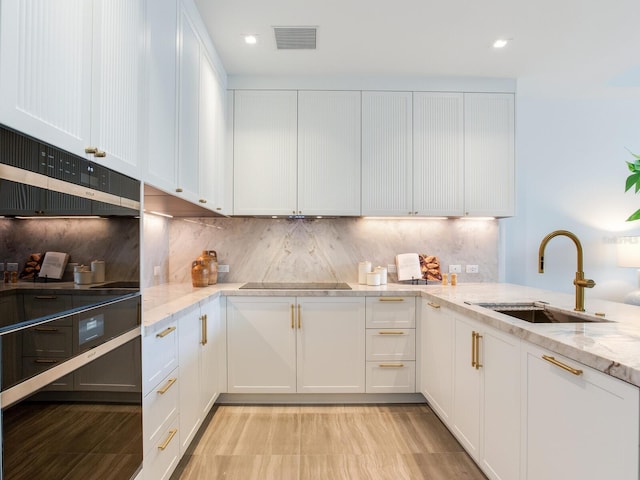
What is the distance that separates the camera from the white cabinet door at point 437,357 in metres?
2.36

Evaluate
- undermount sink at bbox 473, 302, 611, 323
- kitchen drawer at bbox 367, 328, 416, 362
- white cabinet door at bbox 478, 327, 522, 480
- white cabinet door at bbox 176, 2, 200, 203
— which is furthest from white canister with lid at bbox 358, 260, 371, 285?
white cabinet door at bbox 176, 2, 200, 203

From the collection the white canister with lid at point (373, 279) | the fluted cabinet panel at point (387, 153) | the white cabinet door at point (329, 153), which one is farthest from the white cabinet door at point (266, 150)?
the white canister with lid at point (373, 279)

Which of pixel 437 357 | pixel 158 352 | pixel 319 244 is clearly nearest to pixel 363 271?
pixel 319 244

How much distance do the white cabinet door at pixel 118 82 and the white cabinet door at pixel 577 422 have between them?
5.75 ft

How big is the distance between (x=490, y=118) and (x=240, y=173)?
2.25m

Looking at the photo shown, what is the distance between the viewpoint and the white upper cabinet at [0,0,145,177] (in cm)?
87

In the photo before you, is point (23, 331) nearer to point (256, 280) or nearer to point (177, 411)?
point (177, 411)

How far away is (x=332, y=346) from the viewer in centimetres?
290

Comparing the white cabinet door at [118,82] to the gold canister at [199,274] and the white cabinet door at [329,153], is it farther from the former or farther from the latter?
the white cabinet door at [329,153]

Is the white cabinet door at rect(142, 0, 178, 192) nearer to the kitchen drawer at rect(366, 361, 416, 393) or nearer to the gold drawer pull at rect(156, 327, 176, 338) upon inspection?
the gold drawer pull at rect(156, 327, 176, 338)

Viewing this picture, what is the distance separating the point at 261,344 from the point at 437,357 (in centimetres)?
131

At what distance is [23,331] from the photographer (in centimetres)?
89

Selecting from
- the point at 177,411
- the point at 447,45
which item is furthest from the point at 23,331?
the point at 447,45

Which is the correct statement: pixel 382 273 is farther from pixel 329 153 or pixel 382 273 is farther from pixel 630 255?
pixel 630 255
